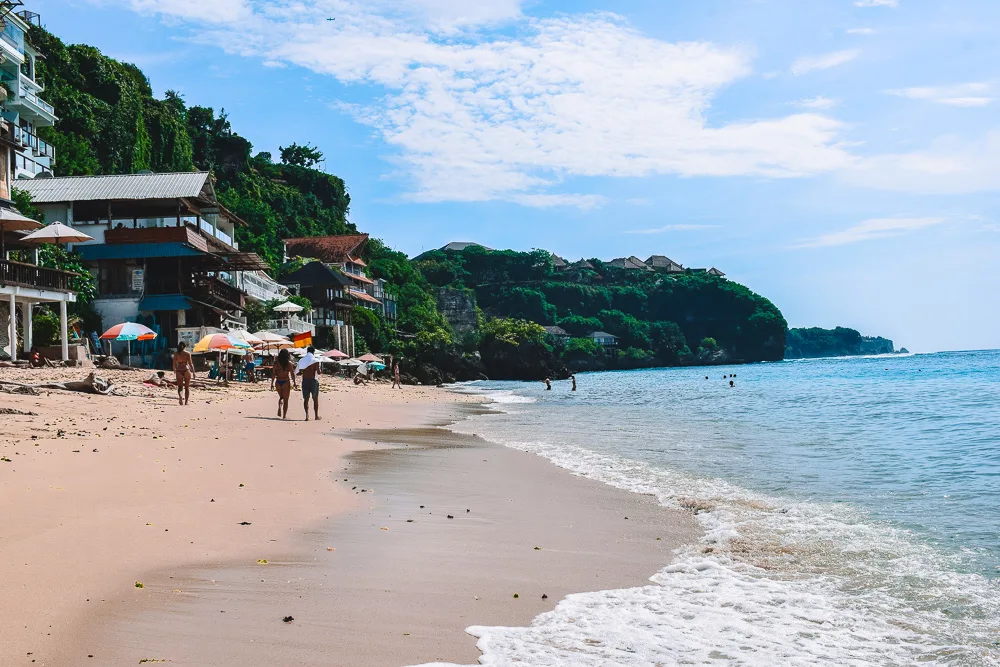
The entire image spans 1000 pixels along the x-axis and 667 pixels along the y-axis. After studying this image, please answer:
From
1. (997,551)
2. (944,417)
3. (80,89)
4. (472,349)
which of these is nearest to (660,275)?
(472,349)

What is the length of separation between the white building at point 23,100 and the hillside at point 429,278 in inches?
97.6

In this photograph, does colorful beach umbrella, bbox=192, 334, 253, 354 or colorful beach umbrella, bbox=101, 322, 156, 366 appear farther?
colorful beach umbrella, bbox=192, 334, 253, 354

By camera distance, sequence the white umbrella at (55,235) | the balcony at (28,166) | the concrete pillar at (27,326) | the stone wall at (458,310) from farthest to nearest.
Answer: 1. the stone wall at (458,310)
2. the balcony at (28,166)
3. the concrete pillar at (27,326)
4. the white umbrella at (55,235)

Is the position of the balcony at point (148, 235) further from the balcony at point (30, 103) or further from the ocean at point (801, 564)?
the ocean at point (801, 564)

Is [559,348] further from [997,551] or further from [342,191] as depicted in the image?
[997,551]

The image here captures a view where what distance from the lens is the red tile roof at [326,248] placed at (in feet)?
250

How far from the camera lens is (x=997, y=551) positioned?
6.70m

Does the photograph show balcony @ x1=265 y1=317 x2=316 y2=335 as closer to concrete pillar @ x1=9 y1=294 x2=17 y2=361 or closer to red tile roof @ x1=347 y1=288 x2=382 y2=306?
red tile roof @ x1=347 y1=288 x2=382 y2=306

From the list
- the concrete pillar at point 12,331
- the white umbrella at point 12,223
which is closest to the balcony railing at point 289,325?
the white umbrella at point 12,223

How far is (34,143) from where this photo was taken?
4241 centimetres

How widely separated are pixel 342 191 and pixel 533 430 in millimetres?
85377

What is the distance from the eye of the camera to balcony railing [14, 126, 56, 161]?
40.1 meters

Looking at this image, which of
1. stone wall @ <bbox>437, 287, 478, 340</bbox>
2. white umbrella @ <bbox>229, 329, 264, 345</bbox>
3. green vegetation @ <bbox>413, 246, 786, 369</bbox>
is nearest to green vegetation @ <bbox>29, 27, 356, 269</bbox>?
stone wall @ <bbox>437, 287, 478, 340</bbox>

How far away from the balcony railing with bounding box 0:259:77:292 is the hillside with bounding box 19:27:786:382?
925 inches
